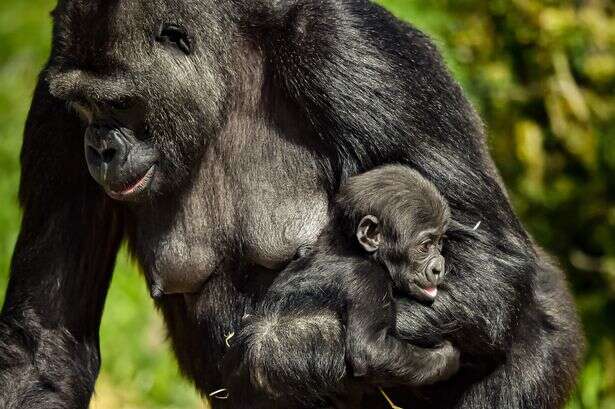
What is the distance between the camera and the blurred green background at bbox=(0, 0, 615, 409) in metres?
8.90

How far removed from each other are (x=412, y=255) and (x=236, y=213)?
0.88 meters

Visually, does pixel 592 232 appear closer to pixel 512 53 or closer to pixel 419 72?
pixel 512 53

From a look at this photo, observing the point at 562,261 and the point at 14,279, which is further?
the point at 562,261

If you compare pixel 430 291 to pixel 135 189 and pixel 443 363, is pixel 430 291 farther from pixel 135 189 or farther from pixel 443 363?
pixel 135 189

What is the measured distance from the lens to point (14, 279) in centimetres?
580

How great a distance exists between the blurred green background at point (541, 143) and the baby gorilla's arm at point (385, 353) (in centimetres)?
376

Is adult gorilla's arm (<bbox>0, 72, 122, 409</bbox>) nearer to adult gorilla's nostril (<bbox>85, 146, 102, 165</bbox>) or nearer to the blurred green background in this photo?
adult gorilla's nostril (<bbox>85, 146, 102, 165</bbox>)

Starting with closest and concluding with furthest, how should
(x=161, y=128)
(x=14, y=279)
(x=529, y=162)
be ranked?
(x=161, y=128) → (x=14, y=279) → (x=529, y=162)

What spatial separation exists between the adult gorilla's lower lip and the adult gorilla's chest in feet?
1.10

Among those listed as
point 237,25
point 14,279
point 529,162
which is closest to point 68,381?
point 14,279

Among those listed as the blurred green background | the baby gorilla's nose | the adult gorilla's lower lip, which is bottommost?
the blurred green background

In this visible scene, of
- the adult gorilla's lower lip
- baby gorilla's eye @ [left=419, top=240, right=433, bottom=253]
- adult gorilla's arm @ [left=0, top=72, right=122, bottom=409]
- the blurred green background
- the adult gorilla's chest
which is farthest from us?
the blurred green background

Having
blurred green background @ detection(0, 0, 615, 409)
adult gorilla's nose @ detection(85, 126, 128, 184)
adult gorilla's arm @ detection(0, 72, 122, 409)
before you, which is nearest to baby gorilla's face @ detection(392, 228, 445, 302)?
adult gorilla's nose @ detection(85, 126, 128, 184)

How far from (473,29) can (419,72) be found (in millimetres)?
4194
